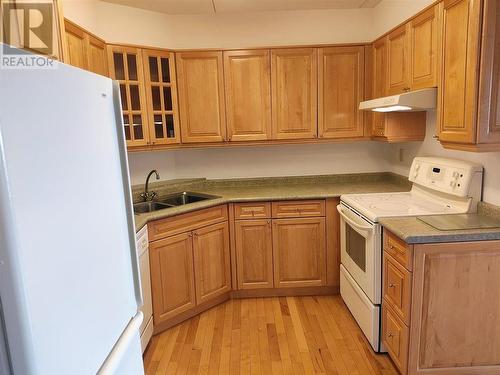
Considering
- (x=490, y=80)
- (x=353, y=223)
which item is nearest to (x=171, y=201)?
(x=353, y=223)

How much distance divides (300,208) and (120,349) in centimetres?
212

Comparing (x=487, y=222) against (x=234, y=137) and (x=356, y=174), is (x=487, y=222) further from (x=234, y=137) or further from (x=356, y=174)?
(x=234, y=137)

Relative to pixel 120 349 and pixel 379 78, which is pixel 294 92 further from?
pixel 120 349

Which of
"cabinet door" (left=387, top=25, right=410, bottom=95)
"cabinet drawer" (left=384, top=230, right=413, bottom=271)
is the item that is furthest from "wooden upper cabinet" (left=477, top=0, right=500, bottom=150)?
"cabinet door" (left=387, top=25, right=410, bottom=95)

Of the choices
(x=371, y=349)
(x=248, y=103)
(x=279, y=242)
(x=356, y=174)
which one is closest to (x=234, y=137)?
(x=248, y=103)

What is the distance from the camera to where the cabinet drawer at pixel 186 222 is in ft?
8.33

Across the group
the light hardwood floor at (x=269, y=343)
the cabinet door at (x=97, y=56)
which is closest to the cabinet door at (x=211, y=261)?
the light hardwood floor at (x=269, y=343)

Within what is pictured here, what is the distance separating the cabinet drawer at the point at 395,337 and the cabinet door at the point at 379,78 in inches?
57.6

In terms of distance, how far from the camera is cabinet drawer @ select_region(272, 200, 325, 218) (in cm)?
302

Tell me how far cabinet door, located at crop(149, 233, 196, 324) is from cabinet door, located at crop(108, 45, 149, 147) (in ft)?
2.81

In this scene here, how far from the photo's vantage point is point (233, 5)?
310 cm

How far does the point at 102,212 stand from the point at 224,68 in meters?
2.36

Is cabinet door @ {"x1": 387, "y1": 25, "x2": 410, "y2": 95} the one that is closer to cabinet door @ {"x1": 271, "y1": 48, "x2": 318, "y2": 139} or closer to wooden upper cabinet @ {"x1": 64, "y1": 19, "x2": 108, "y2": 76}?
cabinet door @ {"x1": 271, "y1": 48, "x2": 318, "y2": 139}

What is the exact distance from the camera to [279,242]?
3088 millimetres
